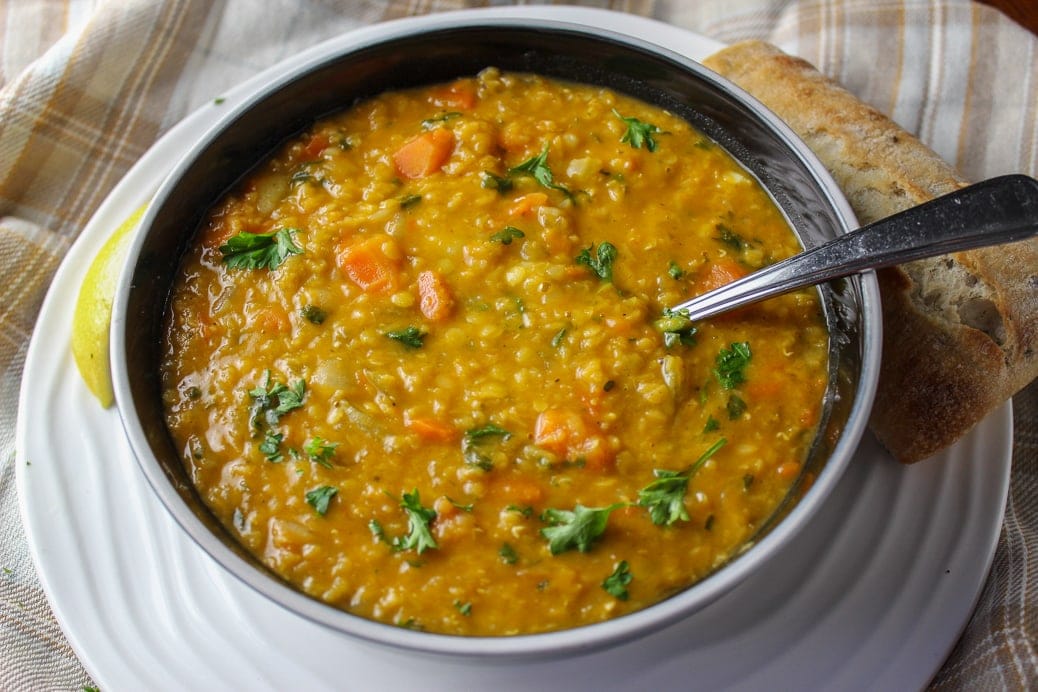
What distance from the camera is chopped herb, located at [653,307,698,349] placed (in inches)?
129

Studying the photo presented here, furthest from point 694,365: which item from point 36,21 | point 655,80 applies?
point 36,21

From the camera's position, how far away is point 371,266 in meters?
3.41

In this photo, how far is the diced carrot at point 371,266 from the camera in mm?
3387

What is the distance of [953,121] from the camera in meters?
4.68

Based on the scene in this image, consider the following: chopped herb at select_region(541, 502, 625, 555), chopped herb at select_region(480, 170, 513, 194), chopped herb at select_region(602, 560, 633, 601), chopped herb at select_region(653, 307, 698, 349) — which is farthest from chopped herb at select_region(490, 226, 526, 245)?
chopped herb at select_region(602, 560, 633, 601)

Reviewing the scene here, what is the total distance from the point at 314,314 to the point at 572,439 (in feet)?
3.14

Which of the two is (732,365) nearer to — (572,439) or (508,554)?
(572,439)

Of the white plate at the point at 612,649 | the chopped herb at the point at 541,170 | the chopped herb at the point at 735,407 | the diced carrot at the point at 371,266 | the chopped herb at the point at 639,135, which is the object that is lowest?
the white plate at the point at 612,649

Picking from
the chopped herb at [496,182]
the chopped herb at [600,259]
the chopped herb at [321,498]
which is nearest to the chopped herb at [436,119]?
the chopped herb at [496,182]

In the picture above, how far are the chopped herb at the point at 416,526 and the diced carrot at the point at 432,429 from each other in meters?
0.18

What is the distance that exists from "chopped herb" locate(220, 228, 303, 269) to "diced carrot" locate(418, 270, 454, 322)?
0.46 m

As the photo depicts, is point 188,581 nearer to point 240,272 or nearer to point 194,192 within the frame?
point 240,272

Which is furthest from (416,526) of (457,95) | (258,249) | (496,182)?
(457,95)

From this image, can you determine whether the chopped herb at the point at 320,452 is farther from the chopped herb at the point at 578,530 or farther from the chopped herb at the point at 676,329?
the chopped herb at the point at 676,329
